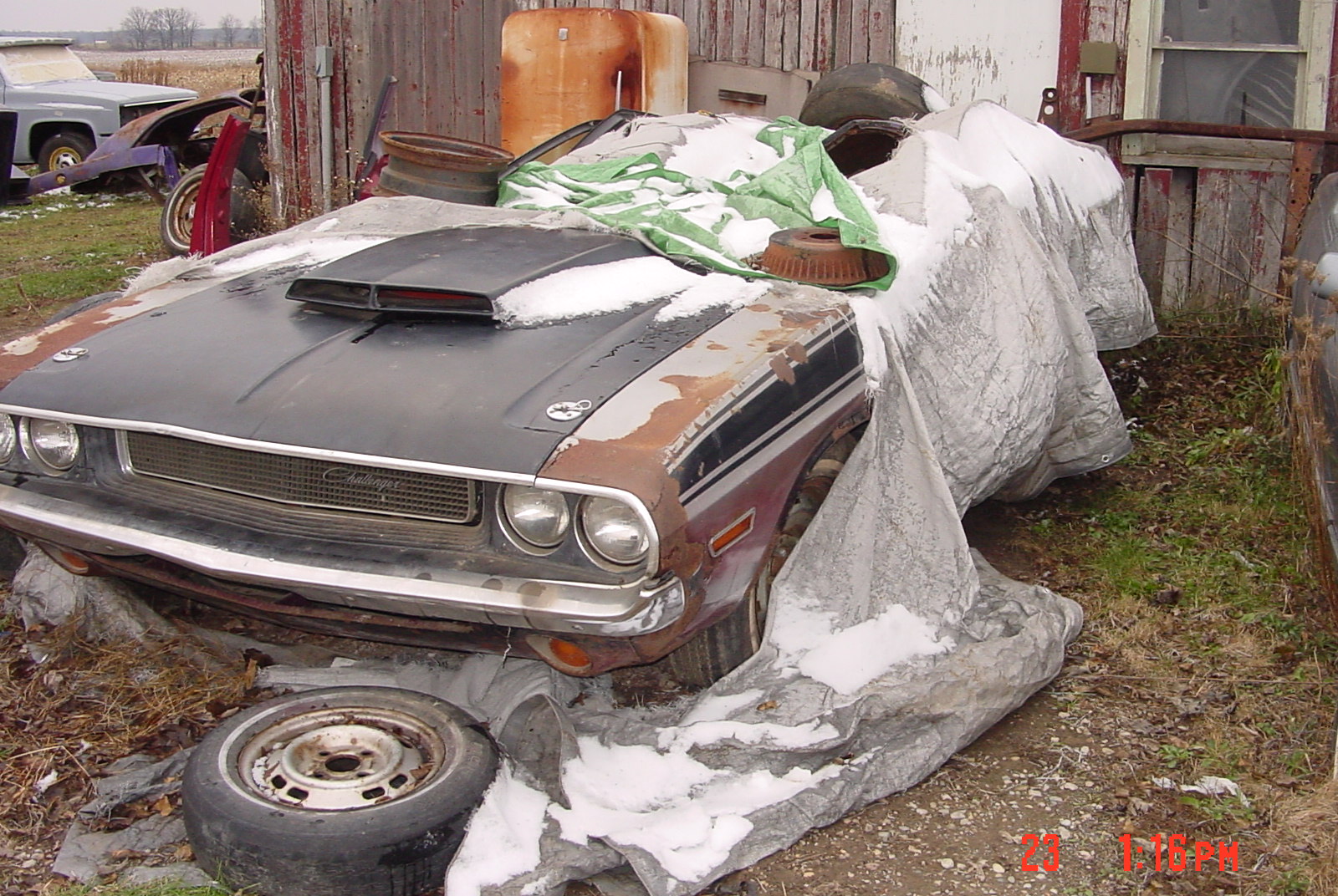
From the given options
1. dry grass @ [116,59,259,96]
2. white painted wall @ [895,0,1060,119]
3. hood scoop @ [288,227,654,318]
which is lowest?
hood scoop @ [288,227,654,318]

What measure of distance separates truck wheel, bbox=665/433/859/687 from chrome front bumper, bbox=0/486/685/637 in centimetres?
51

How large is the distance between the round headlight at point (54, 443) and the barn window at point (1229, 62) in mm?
5209

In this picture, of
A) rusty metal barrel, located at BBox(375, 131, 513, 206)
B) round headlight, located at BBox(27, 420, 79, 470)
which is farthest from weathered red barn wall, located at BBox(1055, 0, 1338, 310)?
round headlight, located at BBox(27, 420, 79, 470)

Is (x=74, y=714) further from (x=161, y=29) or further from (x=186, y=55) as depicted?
(x=161, y=29)

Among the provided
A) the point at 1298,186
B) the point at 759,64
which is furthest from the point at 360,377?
the point at 759,64

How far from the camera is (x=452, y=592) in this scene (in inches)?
100

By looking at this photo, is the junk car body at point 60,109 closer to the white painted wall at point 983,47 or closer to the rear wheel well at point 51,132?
the rear wheel well at point 51,132

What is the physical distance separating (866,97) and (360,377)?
3343 mm

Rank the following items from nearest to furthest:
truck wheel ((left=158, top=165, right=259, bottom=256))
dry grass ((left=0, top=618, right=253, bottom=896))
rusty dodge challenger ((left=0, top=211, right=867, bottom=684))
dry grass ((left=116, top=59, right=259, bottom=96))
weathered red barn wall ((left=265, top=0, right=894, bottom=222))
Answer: rusty dodge challenger ((left=0, top=211, right=867, bottom=684)) < dry grass ((left=0, top=618, right=253, bottom=896)) < weathered red barn wall ((left=265, top=0, right=894, bottom=222)) < truck wheel ((left=158, top=165, right=259, bottom=256)) < dry grass ((left=116, top=59, right=259, bottom=96))

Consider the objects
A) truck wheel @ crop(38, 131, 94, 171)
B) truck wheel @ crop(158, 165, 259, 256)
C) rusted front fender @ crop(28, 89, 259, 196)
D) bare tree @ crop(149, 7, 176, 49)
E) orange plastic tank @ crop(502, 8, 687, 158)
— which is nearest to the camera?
orange plastic tank @ crop(502, 8, 687, 158)

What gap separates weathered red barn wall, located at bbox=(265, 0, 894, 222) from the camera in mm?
7594

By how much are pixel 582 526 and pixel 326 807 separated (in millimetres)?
746

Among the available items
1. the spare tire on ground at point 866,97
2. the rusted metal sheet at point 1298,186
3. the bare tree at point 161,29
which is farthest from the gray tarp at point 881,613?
the bare tree at point 161,29
